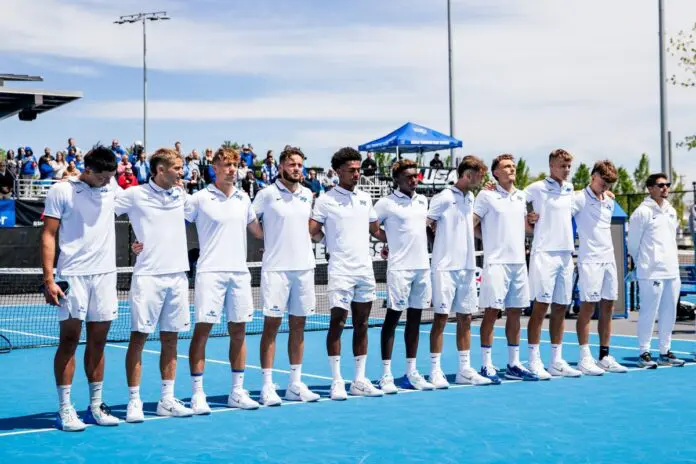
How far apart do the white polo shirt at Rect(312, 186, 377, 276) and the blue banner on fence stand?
2047cm

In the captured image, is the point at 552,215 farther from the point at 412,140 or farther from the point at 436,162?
the point at 436,162

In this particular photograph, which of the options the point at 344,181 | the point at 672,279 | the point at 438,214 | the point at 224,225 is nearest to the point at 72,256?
the point at 224,225

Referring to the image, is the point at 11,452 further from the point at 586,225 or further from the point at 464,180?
the point at 586,225

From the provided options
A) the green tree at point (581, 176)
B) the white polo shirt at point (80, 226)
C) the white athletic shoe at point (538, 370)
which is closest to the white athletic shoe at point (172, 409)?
the white polo shirt at point (80, 226)

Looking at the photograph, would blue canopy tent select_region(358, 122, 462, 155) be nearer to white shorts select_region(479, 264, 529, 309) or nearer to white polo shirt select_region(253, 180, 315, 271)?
white shorts select_region(479, 264, 529, 309)

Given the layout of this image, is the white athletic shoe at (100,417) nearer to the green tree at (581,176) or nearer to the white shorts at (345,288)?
the white shorts at (345,288)

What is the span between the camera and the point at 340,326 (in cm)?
958

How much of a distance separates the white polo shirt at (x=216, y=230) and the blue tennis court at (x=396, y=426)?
126cm

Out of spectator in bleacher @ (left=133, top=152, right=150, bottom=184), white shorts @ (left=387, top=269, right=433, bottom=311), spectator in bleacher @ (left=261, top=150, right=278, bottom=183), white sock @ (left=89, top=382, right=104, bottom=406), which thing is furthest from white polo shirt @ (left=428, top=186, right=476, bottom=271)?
spectator in bleacher @ (left=261, top=150, right=278, bottom=183)

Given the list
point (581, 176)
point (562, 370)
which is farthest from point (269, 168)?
point (581, 176)

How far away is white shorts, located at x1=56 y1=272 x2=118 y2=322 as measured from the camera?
790 centimetres

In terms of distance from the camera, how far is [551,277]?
10719 mm

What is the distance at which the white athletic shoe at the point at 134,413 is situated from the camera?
8.26 m

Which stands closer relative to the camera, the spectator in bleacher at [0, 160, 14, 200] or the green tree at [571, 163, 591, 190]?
the spectator in bleacher at [0, 160, 14, 200]
